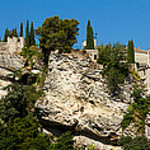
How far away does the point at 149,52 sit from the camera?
141 feet

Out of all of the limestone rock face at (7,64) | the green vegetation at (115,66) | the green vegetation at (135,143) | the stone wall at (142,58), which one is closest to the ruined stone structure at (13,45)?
the limestone rock face at (7,64)

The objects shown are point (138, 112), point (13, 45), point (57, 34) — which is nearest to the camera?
point (138, 112)

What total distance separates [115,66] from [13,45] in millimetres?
19120

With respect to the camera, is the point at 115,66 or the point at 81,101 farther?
the point at 115,66

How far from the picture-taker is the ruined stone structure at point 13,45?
146 ft

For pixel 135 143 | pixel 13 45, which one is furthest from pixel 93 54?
pixel 13 45

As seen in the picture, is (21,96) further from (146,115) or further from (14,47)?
(146,115)

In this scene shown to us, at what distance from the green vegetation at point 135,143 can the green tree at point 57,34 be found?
1412 cm

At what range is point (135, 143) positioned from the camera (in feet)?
95.3

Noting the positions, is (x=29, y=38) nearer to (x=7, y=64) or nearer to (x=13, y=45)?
(x=13, y=45)

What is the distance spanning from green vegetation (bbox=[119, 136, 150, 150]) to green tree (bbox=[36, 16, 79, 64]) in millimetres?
14123

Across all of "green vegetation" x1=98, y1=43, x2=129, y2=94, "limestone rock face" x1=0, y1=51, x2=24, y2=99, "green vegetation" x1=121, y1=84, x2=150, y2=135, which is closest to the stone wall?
"green vegetation" x1=98, y1=43, x2=129, y2=94

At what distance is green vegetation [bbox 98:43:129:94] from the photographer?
33594 mm

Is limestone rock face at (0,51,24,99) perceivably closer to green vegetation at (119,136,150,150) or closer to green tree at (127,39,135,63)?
green tree at (127,39,135,63)
